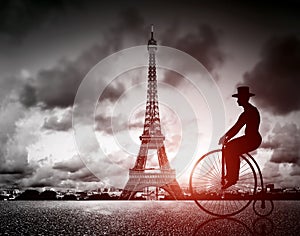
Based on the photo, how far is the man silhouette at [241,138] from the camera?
37.2 ft

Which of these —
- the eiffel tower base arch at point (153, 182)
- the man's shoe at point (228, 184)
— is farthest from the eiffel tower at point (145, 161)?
the man's shoe at point (228, 184)

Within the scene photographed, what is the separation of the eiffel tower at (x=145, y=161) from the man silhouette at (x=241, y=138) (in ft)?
219

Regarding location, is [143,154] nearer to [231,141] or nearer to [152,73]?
[152,73]

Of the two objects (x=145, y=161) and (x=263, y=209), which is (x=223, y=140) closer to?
(x=263, y=209)

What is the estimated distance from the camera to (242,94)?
11617 mm

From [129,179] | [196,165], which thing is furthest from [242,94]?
[129,179]

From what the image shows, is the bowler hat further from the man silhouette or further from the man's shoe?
the man's shoe

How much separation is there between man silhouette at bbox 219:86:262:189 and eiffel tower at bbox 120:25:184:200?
219ft

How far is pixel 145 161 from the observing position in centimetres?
8112

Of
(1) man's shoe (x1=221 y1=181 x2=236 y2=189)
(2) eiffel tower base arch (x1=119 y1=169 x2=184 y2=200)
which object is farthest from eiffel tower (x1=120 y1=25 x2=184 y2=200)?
(1) man's shoe (x1=221 y1=181 x2=236 y2=189)

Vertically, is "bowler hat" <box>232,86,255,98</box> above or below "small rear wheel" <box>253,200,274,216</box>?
above

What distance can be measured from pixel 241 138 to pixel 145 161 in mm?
70169

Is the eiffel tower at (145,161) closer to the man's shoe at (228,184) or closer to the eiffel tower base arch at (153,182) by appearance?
the eiffel tower base arch at (153,182)

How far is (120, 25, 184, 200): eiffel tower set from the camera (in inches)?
3132
